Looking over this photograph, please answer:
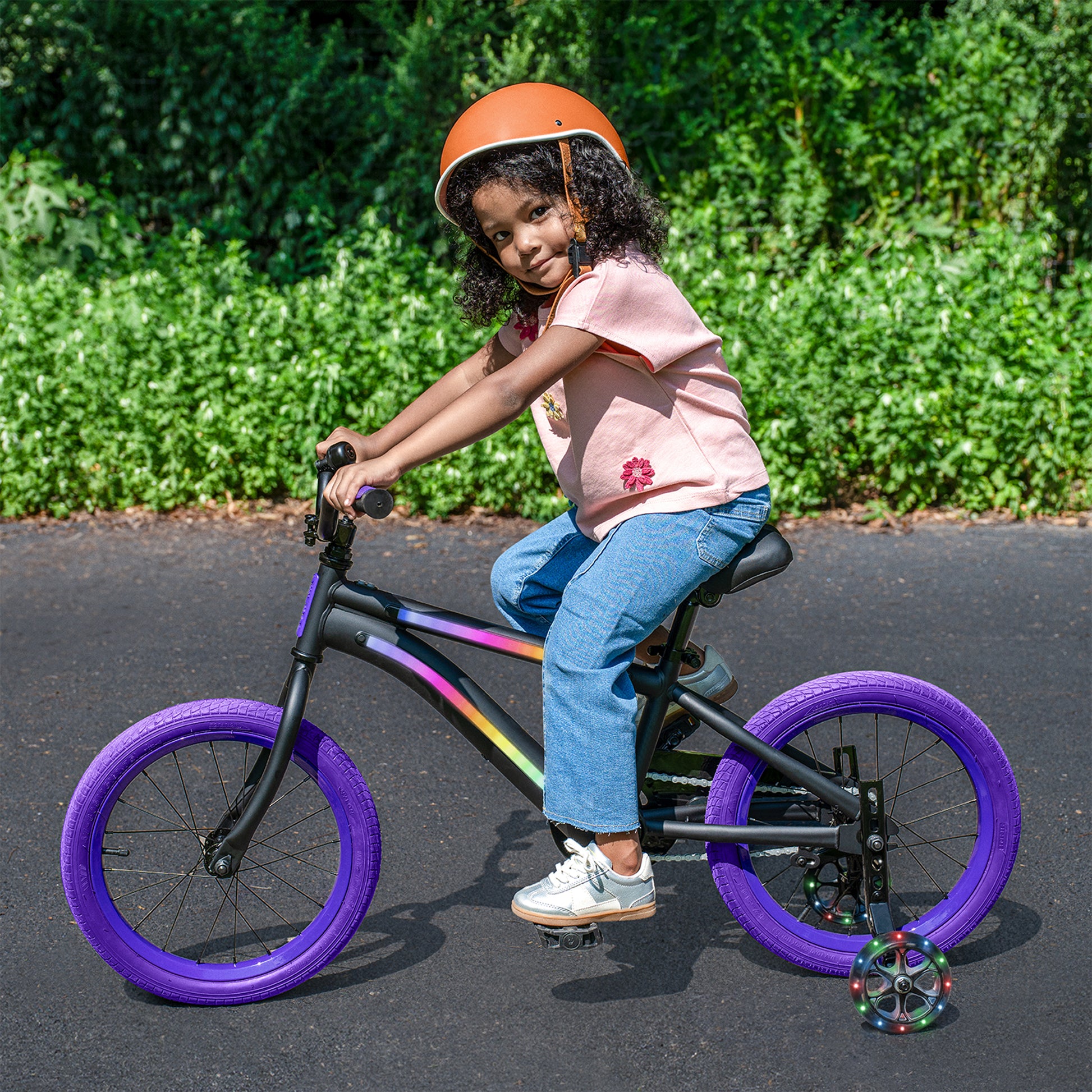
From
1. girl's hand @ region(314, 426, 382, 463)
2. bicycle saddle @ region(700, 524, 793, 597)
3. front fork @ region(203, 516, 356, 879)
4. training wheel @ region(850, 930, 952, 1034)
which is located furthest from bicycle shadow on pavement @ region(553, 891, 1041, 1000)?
girl's hand @ region(314, 426, 382, 463)

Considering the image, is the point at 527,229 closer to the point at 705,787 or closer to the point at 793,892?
the point at 705,787

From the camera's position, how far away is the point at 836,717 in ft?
9.23

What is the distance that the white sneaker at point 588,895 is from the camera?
8.84ft

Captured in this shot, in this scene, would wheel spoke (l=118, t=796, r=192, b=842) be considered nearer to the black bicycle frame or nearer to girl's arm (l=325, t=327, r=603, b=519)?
the black bicycle frame

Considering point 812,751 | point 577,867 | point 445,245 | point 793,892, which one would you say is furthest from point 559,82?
point 577,867

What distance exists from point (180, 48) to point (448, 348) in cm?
487

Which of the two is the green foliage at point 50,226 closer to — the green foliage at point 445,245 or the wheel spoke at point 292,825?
the green foliage at point 445,245

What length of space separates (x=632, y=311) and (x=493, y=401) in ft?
1.07

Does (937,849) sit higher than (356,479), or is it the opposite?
(356,479)

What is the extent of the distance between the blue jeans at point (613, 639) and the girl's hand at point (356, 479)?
44cm

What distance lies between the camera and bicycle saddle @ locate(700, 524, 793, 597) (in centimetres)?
266

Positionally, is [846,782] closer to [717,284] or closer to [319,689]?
[319,689]

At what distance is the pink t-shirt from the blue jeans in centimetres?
5

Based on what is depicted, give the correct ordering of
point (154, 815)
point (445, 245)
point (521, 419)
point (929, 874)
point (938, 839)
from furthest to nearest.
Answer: point (445, 245)
point (521, 419)
point (154, 815)
point (938, 839)
point (929, 874)
